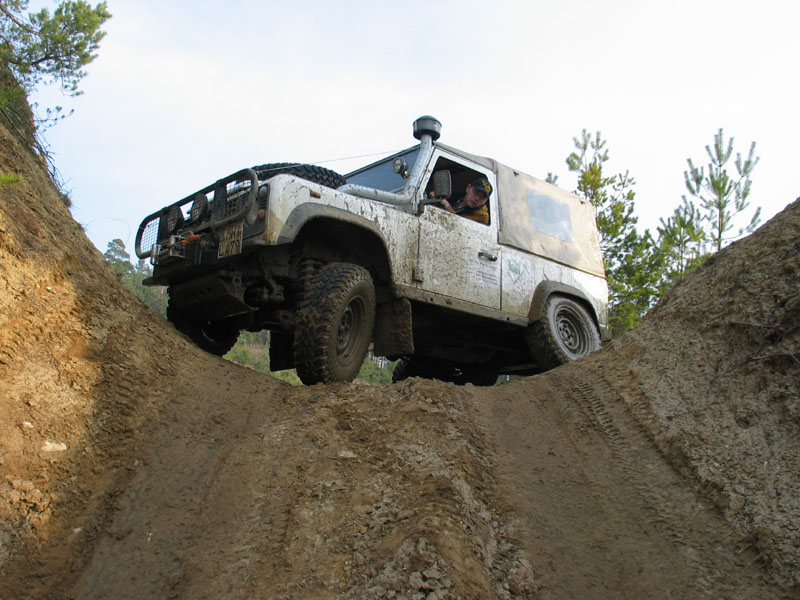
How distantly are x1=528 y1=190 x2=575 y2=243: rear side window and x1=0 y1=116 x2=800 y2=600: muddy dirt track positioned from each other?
247cm

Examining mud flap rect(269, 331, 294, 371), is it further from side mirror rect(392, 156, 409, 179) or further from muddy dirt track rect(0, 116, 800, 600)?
side mirror rect(392, 156, 409, 179)

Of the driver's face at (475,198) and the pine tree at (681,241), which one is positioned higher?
the pine tree at (681,241)

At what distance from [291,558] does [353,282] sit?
2348 mm

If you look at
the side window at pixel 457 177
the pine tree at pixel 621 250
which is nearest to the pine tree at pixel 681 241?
the pine tree at pixel 621 250

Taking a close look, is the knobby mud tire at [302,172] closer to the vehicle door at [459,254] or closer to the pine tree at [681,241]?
the vehicle door at [459,254]

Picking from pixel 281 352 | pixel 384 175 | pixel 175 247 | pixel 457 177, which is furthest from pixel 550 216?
pixel 175 247

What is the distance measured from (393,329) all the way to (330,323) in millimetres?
871

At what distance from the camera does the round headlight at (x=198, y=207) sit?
4.44 metres

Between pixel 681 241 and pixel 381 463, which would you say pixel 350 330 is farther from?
pixel 681 241

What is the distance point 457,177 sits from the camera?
20.0 ft

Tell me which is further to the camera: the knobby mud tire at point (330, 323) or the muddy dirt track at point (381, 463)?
the knobby mud tire at point (330, 323)

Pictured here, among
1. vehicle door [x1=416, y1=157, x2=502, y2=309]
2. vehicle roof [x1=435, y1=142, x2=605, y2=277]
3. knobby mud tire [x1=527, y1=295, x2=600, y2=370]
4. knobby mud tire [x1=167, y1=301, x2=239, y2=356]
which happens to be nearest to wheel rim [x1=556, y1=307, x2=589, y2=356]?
knobby mud tire [x1=527, y1=295, x2=600, y2=370]

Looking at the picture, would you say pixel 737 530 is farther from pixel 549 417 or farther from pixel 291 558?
pixel 291 558

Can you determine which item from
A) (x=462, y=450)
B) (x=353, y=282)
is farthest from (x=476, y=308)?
(x=462, y=450)
